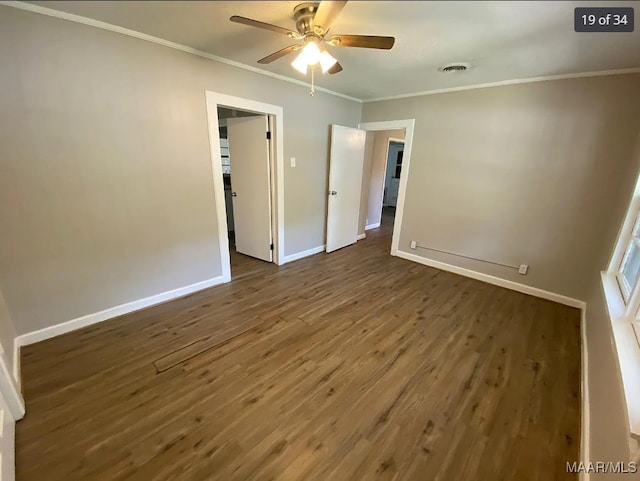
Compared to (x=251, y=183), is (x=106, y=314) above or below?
below

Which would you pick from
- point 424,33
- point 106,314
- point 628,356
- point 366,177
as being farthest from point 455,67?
point 106,314

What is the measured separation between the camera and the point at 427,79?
2.99 metres

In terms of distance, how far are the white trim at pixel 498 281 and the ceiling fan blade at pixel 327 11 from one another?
326 cm

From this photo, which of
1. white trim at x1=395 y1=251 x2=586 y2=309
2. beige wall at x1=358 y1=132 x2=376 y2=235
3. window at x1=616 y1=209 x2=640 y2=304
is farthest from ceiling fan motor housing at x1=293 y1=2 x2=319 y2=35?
white trim at x1=395 y1=251 x2=586 y2=309

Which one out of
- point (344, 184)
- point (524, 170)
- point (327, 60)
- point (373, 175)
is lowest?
point (344, 184)

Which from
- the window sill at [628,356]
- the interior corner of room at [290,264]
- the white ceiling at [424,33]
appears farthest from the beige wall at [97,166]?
the window sill at [628,356]

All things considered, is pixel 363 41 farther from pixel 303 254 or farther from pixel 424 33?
pixel 303 254

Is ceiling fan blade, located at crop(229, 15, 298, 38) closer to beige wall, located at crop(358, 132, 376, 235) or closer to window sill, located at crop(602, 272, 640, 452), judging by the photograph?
window sill, located at crop(602, 272, 640, 452)

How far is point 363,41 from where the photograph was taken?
66.0 inches

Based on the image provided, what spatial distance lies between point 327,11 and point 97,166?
2.08 m

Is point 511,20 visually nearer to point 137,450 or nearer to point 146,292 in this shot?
point 137,450

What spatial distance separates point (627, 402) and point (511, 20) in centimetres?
210

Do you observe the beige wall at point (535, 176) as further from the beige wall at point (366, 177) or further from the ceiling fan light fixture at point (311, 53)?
the ceiling fan light fixture at point (311, 53)

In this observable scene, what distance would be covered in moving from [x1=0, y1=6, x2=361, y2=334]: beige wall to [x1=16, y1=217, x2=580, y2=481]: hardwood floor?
398 millimetres
